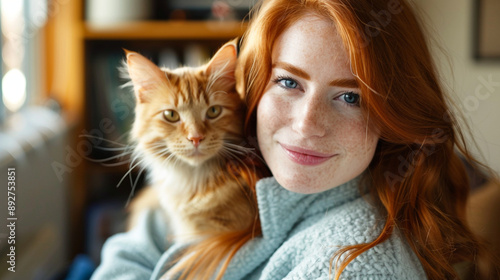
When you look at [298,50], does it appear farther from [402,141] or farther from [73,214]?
[73,214]

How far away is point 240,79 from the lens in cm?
92

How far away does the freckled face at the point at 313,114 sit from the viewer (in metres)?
0.75

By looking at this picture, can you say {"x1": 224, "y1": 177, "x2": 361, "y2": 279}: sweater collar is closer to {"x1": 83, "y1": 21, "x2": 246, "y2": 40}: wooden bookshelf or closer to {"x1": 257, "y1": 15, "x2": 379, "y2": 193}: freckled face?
{"x1": 257, "y1": 15, "x2": 379, "y2": 193}: freckled face

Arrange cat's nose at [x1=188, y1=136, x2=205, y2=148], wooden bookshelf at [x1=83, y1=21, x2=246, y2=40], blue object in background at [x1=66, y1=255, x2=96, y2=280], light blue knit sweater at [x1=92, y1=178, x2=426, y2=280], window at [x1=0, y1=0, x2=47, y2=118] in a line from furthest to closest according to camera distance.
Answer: wooden bookshelf at [x1=83, y1=21, x2=246, y2=40] < window at [x1=0, y1=0, x2=47, y2=118] < blue object in background at [x1=66, y1=255, x2=96, y2=280] < cat's nose at [x1=188, y1=136, x2=205, y2=148] < light blue knit sweater at [x1=92, y1=178, x2=426, y2=280]

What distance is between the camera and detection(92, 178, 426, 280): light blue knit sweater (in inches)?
28.5

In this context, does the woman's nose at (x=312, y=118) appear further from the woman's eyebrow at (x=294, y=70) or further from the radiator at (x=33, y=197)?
the radiator at (x=33, y=197)

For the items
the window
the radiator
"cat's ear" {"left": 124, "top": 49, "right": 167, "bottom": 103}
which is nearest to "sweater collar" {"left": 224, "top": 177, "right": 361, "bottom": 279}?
"cat's ear" {"left": 124, "top": 49, "right": 167, "bottom": 103}

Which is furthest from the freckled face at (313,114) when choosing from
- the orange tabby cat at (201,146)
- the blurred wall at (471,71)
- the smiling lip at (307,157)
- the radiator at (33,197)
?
the blurred wall at (471,71)

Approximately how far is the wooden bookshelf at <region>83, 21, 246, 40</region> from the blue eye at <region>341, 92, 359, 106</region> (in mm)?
1307

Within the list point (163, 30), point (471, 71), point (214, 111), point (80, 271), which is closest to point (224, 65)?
point (214, 111)

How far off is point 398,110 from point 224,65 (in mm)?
346

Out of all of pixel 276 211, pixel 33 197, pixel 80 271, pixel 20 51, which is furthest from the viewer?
pixel 20 51

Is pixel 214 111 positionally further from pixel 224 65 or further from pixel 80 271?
pixel 80 271

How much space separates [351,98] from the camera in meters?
0.77
